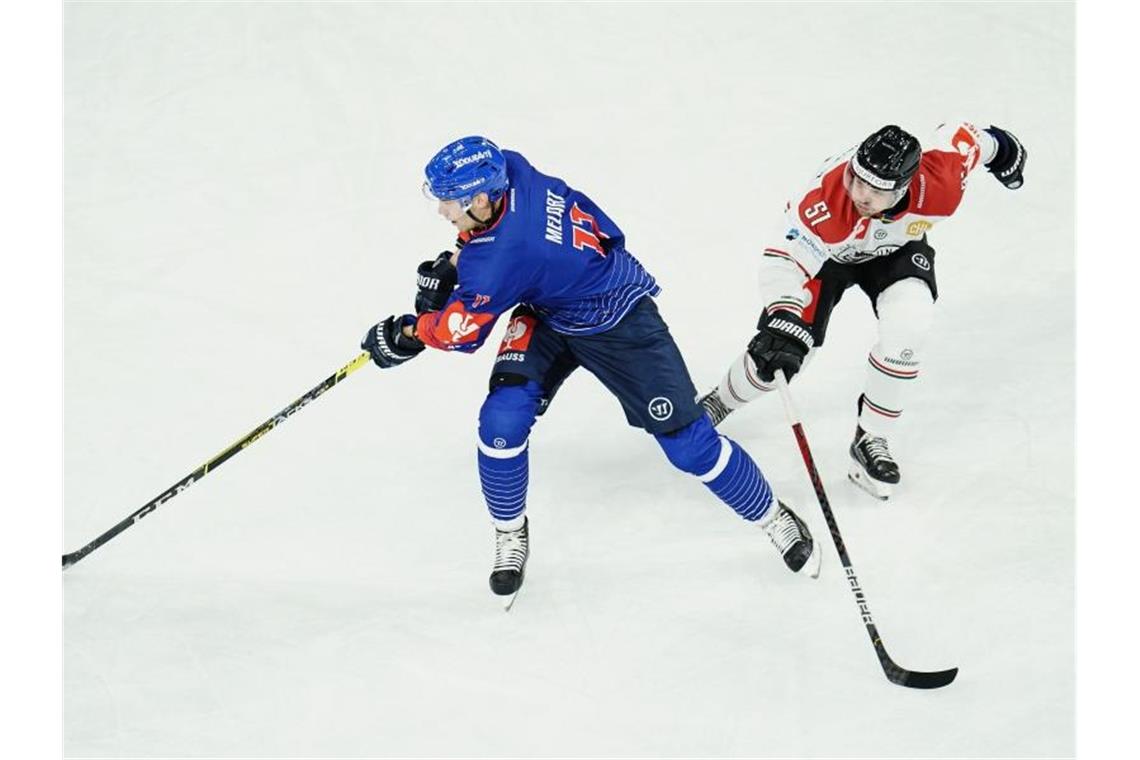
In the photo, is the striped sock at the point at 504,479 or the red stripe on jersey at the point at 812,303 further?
the red stripe on jersey at the point at 812,303

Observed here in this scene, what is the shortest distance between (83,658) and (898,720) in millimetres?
2228

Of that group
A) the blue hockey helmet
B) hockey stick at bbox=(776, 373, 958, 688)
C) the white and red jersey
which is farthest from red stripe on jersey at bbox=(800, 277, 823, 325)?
the blue hockey helmet

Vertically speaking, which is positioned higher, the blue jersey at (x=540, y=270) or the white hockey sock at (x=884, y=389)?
the blue jersey at (x=540, y=270)

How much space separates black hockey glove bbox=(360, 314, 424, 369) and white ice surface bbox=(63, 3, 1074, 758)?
26.9 inches

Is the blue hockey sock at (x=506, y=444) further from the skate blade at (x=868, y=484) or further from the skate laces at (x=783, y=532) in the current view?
the skate blade at (x=868, y=484)

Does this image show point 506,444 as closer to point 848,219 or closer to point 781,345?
point 781,345

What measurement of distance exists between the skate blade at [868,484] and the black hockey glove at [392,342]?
4.85ft

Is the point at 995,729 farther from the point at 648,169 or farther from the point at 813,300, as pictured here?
the point at 648,169

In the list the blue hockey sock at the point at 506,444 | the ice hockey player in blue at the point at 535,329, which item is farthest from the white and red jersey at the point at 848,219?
the blue hockey sock at the point at 506,444

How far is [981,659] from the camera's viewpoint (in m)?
3.85

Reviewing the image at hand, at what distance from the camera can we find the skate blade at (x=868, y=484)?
14.8ft

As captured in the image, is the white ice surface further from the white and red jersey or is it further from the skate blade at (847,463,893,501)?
the white and red jersey

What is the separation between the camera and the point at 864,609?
388 cm

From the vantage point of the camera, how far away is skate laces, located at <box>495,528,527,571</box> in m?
4.19
